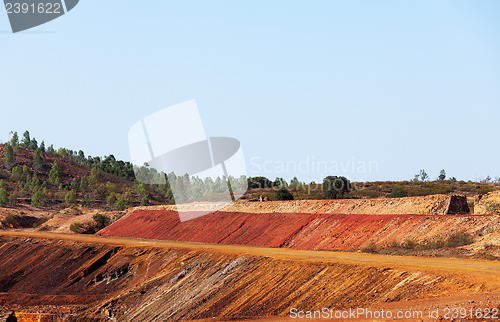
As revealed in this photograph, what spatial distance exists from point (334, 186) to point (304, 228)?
133 feet

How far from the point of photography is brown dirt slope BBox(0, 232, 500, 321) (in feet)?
70.2

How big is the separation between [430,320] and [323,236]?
2368 cm

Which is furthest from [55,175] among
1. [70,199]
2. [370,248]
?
[370,248]

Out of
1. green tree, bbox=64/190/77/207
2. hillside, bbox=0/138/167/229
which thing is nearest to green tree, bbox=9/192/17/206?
hillside, bbox=0/138/167/229

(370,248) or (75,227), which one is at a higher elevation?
(370,248)

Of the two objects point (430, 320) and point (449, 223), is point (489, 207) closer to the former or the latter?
point (449, 223)

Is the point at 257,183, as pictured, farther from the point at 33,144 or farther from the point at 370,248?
the point at 370,248

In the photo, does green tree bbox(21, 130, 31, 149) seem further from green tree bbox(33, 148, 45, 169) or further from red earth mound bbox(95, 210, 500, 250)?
red earth mound bbox(95, 210, 500, 250)

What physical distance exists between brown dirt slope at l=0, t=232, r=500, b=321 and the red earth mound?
14.9 ft

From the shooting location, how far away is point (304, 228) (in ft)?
143

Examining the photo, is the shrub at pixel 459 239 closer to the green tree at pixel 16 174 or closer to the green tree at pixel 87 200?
the green tree at pixel 87 200

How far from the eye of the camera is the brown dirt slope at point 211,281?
843 inches

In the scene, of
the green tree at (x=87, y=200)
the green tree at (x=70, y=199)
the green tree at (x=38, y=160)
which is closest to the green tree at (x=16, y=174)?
the green tree at (x=38, y=160)

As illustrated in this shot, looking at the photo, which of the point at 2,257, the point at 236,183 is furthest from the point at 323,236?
the point at 236,183
